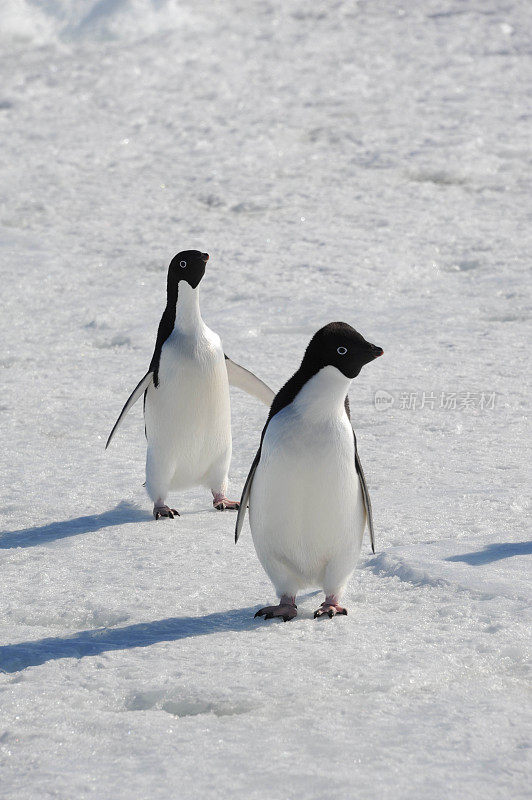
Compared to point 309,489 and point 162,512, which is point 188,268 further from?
point 309,489

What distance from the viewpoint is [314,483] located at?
225 cm

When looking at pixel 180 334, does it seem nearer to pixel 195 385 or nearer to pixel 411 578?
pixel 195 385

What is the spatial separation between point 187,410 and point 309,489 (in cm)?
91

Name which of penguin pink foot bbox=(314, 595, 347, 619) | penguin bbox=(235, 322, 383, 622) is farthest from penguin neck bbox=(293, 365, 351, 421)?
penguin pink foot bbox=(314, 595, 347, 619)

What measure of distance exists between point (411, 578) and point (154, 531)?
782mm

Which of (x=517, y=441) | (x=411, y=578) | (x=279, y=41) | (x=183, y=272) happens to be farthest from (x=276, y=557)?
(x=279, y=41)

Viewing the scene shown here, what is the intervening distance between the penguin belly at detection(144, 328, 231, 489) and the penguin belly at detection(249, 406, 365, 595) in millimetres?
781

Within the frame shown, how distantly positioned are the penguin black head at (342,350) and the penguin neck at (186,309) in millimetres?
930

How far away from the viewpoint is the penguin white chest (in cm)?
224

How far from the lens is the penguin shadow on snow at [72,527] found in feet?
8.88

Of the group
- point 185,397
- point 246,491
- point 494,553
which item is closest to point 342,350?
point 246,491

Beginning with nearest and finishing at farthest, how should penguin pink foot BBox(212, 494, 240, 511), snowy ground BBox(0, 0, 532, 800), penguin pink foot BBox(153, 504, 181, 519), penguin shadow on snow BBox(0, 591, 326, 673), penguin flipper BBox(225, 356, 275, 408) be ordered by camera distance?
1. snowy ground BBox(0, 0, 532, 800)
2. penguin shadow on snow BBox(0, 591, 326, 673)
3. penguin pink foot BBox(153, 504, 181, 519)
4. penguin pink foot BBox(212, 494, 240, 511)
5. penguin flipper BBox(225, 356, 275, 408)

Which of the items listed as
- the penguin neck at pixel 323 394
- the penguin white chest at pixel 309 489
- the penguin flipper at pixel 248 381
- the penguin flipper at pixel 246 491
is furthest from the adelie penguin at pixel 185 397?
the penguin neck at pixel 323 394

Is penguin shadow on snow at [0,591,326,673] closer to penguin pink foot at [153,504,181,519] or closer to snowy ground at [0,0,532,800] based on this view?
snowy ground at [0,0,532,800]
